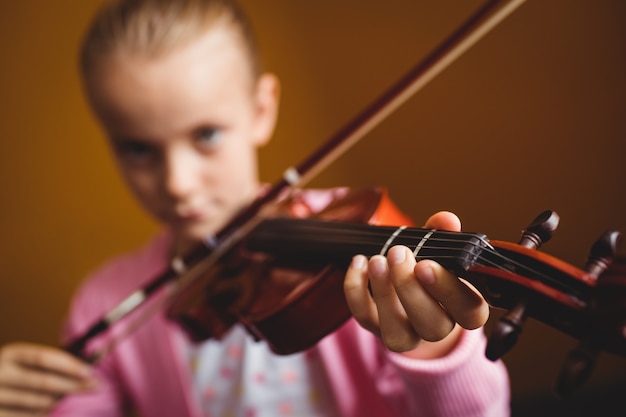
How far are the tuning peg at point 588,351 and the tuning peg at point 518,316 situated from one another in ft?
0.09

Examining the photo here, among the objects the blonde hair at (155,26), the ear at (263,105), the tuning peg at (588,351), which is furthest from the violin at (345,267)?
the blonde hair at (155,26)

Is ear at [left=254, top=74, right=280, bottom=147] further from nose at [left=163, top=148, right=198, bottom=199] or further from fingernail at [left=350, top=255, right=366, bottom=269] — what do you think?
fingernail at [left=350, top=255, right=366, bottom=269]

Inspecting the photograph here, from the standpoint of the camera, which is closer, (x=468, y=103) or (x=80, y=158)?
(x=468, y=103)

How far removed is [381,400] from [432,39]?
49cm

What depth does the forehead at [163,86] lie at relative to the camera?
0.61m

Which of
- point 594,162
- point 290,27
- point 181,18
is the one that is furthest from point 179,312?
point 290,27

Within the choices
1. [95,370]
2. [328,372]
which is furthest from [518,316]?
[95,370]

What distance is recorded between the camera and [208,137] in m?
0.65

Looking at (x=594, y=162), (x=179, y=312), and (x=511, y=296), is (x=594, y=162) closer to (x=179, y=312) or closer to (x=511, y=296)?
(x=511, y=296)

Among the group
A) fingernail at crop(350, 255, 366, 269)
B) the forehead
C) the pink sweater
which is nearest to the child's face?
the forehead

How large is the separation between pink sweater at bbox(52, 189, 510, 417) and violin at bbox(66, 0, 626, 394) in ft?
0.20

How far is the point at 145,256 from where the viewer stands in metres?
0.84

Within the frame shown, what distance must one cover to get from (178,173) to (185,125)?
6cm

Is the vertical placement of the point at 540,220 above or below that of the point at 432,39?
below
